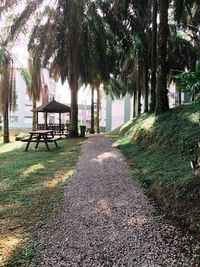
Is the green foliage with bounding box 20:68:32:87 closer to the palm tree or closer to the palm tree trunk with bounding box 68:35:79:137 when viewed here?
the palm tree

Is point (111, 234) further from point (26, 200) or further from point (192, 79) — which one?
point (192, 79)

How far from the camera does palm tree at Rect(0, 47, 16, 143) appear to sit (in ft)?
80.6

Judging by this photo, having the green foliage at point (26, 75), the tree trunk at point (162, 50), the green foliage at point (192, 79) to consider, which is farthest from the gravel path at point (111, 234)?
the green foliage at point (26, 75)

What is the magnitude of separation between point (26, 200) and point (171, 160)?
3.42m

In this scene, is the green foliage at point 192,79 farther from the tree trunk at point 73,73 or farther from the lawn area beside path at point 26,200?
the tree trunk at point 73,73

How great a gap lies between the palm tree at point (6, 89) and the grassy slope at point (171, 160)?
1392 cm

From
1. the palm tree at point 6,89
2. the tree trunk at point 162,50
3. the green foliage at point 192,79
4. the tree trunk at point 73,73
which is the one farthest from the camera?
the palm tree at point 6,89

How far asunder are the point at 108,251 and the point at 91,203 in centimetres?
182

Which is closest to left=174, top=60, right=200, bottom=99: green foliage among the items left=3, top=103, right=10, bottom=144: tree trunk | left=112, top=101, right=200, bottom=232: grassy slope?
left=112, top=101, right=200, bottom=232: grassy slope

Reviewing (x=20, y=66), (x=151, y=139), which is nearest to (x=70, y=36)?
(x=20, y=66)

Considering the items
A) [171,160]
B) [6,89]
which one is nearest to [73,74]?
[6,89]

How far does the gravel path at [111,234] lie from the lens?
149 inches

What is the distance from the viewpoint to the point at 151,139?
11164mm

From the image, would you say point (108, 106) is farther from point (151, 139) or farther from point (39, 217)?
point (39, 217)
